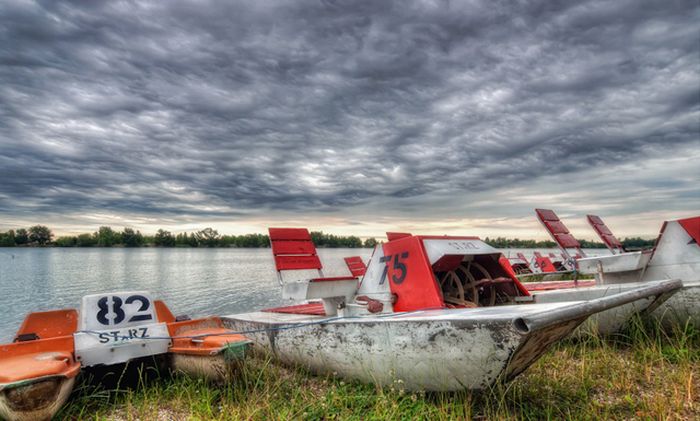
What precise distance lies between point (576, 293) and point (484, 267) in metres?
1.48

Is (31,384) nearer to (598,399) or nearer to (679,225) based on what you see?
(598,399)

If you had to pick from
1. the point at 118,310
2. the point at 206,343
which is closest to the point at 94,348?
the point at 118,310

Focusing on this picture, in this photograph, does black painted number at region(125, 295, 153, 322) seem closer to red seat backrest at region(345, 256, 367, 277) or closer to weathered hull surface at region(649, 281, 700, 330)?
weathered hull surface at region(649, 281, 700, 330)

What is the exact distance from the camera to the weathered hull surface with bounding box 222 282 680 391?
Result: 130 inches

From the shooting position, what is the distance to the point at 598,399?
4281mm

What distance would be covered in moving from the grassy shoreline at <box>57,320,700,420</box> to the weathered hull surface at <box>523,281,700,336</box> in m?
0.22

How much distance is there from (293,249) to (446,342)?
14.0ft

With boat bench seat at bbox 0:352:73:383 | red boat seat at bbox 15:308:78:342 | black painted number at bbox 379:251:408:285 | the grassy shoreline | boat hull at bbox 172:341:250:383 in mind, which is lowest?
the grassy shoreline

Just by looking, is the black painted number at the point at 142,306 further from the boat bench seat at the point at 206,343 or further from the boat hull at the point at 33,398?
the boat hull at the point at 33,398

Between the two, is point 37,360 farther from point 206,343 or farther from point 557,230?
point 557,230

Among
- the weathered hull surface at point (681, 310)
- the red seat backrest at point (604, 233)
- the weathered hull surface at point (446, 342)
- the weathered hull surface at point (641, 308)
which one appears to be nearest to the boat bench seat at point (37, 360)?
the weathered hull surface at point (446, 342)


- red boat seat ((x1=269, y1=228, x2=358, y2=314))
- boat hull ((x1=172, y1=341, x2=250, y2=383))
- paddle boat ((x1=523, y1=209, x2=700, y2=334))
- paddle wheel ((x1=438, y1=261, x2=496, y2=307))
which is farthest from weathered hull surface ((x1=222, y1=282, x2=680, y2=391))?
paddle wheel ((x1=438, y1=261, x2=496, y2=307))

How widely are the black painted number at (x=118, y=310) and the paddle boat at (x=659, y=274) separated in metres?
5.46

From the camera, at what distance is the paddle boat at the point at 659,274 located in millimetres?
5738
